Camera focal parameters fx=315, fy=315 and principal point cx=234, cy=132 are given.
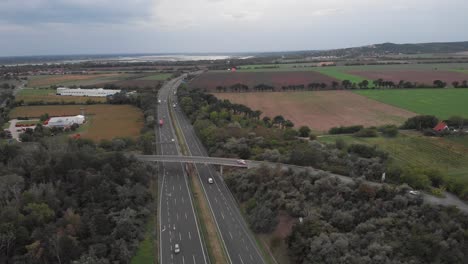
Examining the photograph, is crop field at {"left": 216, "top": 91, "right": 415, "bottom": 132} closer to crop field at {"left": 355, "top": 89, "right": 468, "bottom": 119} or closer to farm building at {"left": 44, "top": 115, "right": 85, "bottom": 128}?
crop field at {"left": 355, "top": 89, "right": 468, "bottom": 119}

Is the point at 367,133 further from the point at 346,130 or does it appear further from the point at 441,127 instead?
the point at 441,127

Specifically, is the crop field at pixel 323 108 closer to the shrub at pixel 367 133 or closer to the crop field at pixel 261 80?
the shrub at pixel 367 133

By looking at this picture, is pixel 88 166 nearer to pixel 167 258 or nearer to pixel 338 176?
pixel 167 258

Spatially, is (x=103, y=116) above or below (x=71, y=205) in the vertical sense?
above

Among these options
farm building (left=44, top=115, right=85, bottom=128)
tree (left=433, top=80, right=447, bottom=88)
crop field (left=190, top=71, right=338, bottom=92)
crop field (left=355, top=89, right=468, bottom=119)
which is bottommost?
farm building (left=44, top=115, right=85, bottom=128)

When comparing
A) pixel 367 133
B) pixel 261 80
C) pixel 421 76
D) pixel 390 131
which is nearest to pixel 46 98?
pixel 261 80

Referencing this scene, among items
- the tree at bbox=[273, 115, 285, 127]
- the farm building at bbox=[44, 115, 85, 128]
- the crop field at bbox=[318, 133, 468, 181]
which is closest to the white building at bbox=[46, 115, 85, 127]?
the farm building at bbox=[44, 115, 85, 128]
